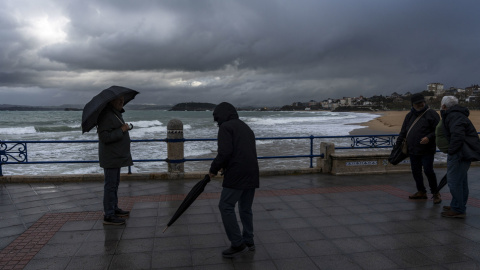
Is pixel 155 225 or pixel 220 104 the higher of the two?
pixel 220 104

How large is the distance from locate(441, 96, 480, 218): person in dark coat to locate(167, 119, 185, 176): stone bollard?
5.15 m

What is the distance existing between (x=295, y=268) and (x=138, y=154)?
13.4 meters

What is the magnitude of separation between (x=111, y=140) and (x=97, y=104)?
0.51 m

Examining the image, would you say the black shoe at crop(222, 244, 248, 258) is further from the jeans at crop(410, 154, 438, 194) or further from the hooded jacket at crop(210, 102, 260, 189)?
the jeans at crop(410, 154, 438, 194)

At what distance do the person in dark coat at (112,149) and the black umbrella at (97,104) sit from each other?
135 mm

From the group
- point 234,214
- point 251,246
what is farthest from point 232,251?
point 234,214

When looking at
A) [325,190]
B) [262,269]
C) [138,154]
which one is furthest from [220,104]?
[138,154]

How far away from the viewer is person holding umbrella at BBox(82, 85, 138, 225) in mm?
4234

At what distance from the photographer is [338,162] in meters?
7.95

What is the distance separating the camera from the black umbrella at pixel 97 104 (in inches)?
162

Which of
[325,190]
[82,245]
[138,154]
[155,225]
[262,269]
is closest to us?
[262,269]

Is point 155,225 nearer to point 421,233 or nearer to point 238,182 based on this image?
point 238,182

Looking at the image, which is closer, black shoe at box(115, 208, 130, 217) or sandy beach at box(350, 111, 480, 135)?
black shoe at box(115, 208, 130, 217)

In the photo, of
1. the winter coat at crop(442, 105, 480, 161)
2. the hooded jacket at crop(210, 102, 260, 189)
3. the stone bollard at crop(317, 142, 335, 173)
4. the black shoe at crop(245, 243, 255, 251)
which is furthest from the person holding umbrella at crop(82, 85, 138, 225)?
the stone bollard at crop(317, 142, 335, 173)
